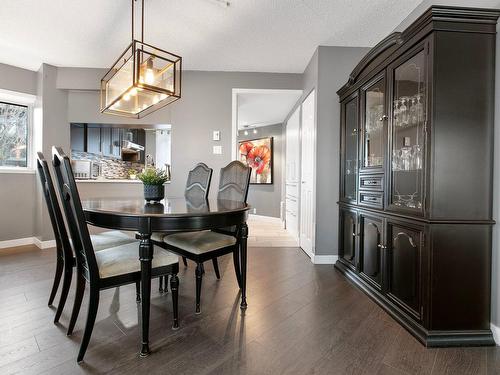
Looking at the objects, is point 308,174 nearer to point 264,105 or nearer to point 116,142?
point 264,105

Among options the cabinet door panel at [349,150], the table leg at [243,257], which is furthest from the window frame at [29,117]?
the cabinet door panel at [349,150]

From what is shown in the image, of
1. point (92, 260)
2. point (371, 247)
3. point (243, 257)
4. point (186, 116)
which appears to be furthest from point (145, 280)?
point (186, 116)

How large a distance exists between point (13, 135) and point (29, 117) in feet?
1.06

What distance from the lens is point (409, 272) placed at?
183 centimetres

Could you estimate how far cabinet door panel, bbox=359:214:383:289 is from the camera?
7.15 feet

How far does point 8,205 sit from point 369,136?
4514 mm

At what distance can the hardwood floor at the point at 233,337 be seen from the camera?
142 centimetres

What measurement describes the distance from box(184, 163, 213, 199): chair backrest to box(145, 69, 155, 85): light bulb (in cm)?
109

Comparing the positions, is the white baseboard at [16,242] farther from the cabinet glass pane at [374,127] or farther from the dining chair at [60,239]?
the cabinet glass pane at [374,127]

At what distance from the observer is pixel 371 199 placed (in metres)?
2.33

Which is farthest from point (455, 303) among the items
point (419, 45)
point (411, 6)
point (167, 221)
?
point (411, 6)

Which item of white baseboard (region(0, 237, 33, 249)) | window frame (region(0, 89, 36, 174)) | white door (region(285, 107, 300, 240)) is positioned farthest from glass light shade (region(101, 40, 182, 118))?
white baseboard (region(0, 237, 33, 249))

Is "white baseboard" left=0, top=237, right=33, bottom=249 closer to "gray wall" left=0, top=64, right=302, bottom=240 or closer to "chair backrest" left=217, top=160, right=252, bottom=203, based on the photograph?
"gray wall" left=0, top=64, right=302, bottom=240

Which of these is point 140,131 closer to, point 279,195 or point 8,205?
point 8,205
